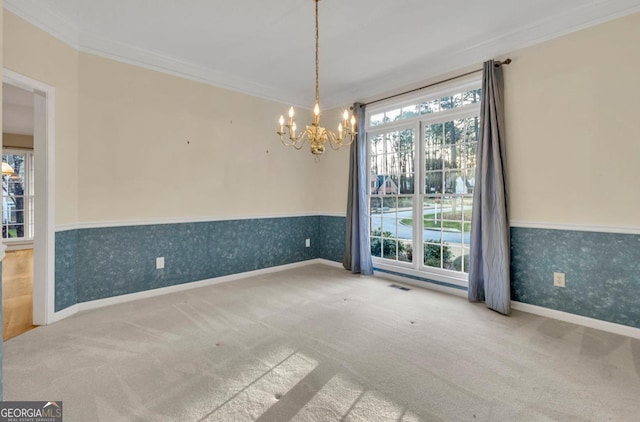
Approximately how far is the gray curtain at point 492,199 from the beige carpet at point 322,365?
0.32m

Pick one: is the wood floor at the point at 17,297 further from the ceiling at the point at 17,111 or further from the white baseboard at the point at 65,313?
the ceiling at the point at 17,111

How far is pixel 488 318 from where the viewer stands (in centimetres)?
318

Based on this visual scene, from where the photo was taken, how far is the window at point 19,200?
22.6ft

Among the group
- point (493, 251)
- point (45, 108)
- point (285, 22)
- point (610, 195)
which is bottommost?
point (493, 251)

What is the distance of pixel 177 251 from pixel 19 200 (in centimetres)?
570

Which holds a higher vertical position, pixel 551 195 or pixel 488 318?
pixel 551 195

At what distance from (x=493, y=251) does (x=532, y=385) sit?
5.20ft

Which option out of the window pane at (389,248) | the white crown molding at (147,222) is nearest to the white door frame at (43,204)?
the white crown molding at (147,222)

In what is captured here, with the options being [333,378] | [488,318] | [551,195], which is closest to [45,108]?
[333,378]

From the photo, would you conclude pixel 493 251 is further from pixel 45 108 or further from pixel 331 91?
pixel 45 108

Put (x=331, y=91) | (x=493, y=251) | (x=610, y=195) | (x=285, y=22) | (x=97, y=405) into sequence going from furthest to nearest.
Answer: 1. (x=331, y=91)
2. (x=493, y=251)
3. (x=285, y=22)
4. (x=610, y=195)
5. (x=97, y=405)

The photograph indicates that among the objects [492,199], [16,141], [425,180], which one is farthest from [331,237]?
[16,141]

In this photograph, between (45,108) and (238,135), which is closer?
(45,108)

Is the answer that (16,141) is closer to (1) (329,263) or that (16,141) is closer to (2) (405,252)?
(1) (329,263)
